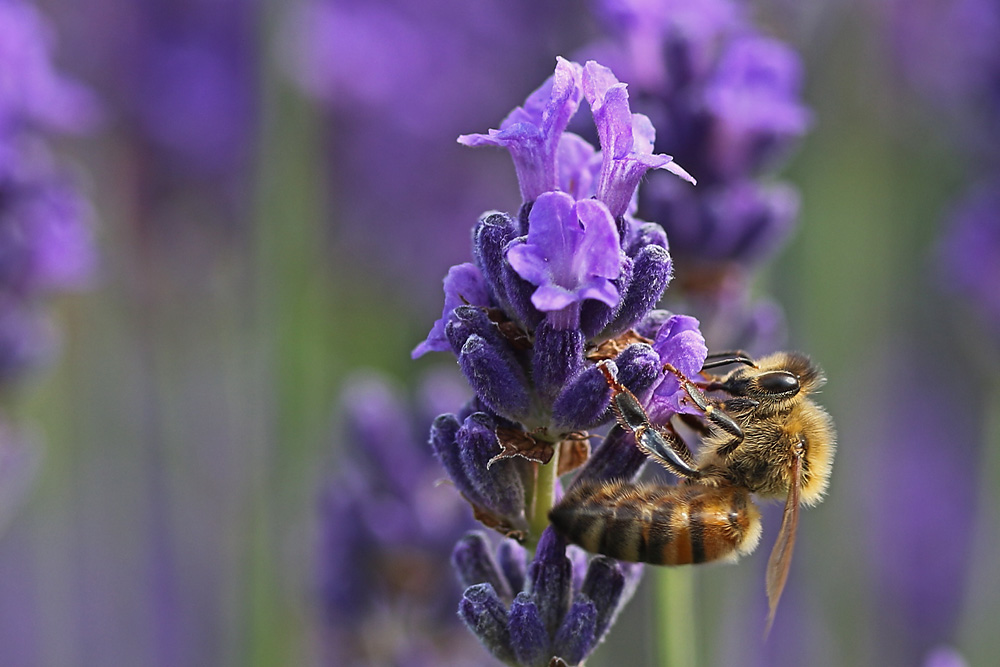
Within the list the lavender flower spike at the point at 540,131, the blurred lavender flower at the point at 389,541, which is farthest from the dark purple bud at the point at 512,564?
the blurred lavender flower at the point at 389,541

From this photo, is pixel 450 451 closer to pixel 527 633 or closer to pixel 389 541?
pixel 527 633

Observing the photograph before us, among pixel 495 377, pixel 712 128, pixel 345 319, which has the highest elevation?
pixel 345 319

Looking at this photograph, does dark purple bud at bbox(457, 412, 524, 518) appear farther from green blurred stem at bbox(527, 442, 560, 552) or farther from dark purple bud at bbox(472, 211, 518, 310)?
dark purple bud at bbox(472, 211, 518, 310)

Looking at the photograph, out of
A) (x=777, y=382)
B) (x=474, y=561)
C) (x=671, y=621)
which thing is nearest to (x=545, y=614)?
(x=474, y=561)

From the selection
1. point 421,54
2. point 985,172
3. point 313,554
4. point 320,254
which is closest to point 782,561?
point 313,554

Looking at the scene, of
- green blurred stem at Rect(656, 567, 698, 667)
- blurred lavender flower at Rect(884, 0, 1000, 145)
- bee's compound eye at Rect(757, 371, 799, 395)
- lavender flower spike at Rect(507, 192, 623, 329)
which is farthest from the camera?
blurred lavender flower at Rect(884, 0, 1000, 145)

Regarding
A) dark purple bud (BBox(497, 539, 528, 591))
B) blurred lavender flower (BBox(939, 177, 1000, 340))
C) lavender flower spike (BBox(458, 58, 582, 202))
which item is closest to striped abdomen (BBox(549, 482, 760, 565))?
dark purple bud (BBox(497, 539, 528, 591))

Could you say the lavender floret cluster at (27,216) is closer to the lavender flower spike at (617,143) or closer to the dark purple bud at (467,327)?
the dark purple bud at (467,327)
